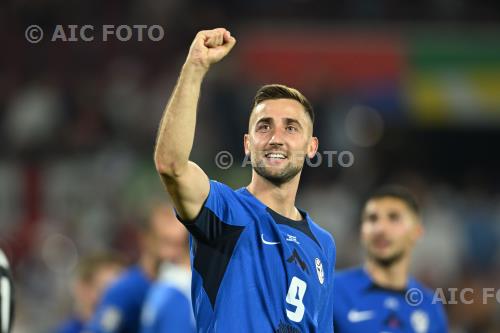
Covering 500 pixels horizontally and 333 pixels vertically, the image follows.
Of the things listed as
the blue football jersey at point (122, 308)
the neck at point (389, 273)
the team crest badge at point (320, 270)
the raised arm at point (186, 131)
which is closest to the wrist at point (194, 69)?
the raised arm at point (186, 131)

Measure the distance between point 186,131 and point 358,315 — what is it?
277 cm

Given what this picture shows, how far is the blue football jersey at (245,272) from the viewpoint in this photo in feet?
12.9

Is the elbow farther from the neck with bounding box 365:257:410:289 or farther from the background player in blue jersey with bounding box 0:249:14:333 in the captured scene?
the neck with bounding box 365:257:410:289

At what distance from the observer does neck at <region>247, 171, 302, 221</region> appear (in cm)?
424

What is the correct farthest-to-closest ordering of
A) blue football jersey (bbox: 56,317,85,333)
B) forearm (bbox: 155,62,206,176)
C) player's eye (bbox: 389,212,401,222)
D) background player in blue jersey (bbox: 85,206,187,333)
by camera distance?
blue football jersey (bbox: 56,317,85,333) < background player in blue jersey (bbox: 85,206,187,333) < player's eye (bbox: 389,212,401,222) < forearm (bbox: 155,62,206,176)

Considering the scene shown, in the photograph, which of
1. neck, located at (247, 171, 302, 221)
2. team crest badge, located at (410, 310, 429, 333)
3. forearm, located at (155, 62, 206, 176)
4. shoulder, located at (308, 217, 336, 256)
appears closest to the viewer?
forearm, located at (155, 62, 206, 176)

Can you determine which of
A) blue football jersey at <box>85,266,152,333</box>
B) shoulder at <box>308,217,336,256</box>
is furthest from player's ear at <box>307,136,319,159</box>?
blue football jersey at <box>85,266,152,333</box>

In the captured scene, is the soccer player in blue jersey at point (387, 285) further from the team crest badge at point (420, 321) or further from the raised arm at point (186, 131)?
the raised arm at point (186, 131)

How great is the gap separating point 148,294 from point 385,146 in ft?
21.7

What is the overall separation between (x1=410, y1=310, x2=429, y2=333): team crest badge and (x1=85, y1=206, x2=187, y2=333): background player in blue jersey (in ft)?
5.99

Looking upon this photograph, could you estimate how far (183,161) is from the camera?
12.2 feet

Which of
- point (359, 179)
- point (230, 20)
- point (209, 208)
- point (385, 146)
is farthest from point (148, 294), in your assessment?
point (230, 20)

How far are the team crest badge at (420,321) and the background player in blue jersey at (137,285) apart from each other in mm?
1825

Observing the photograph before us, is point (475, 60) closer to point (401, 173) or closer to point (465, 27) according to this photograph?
point (465, 27)
